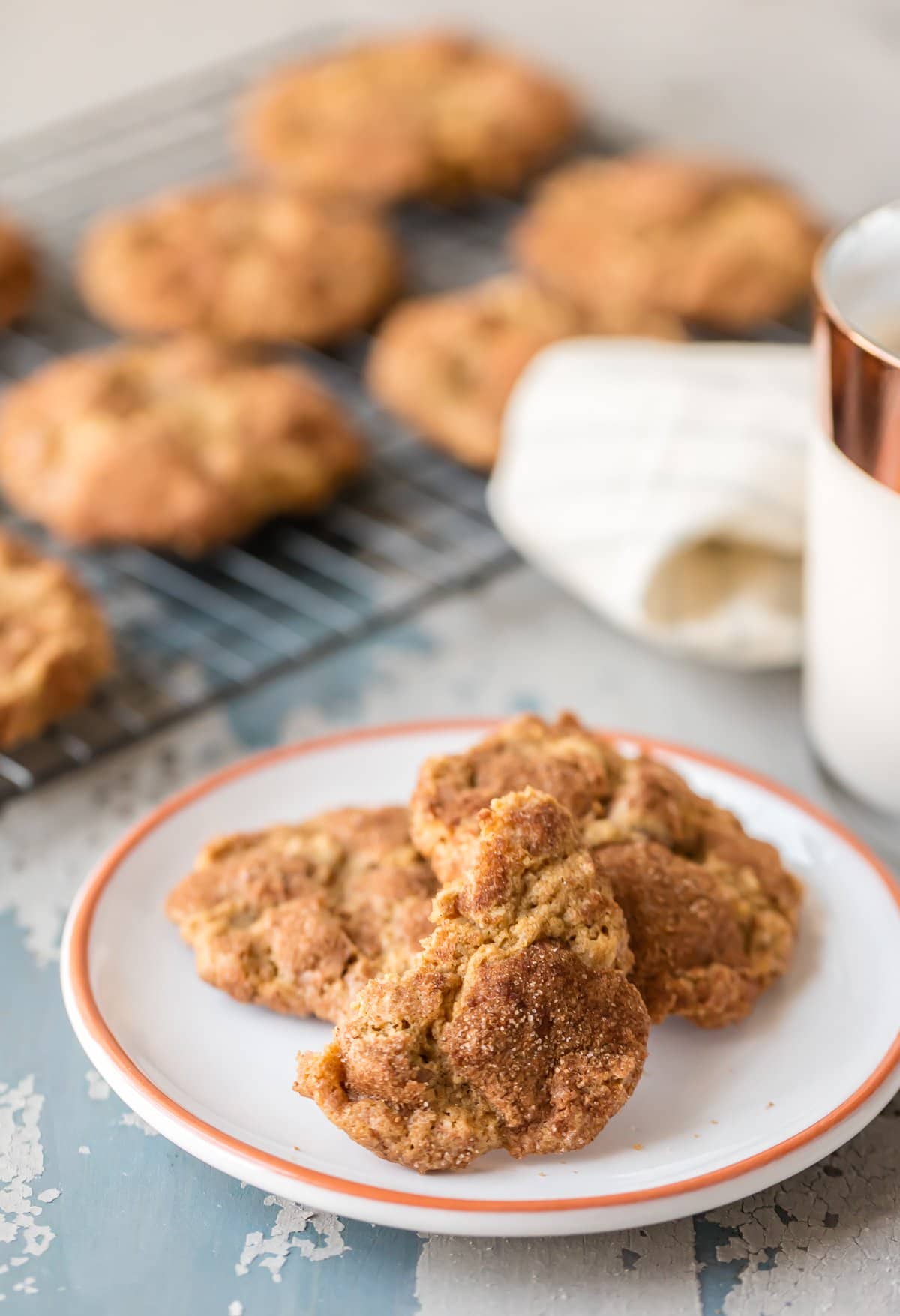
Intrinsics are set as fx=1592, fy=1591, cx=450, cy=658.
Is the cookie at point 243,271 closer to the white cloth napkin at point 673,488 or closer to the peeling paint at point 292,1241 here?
the white cloth napkin at point 673,488

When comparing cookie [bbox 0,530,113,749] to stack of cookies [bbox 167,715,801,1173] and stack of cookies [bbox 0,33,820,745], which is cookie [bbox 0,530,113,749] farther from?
stack of cookies [bbox 167,715,801,1173]

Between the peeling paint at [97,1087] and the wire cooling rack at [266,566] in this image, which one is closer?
the peeling paint at [97,1087]

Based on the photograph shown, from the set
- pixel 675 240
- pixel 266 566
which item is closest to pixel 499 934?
pixel 266 566

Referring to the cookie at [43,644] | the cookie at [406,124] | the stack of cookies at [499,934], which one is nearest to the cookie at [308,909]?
the stack of cookies at [499,934]

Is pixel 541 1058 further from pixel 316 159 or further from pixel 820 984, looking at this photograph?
pixel 316 159

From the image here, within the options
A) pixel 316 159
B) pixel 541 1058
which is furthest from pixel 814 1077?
pixel 316 159

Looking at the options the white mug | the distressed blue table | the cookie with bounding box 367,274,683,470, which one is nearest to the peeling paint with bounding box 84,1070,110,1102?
the distressed blue table
